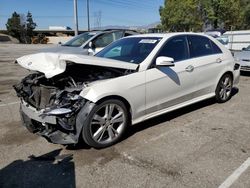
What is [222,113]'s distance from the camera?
5.84 m

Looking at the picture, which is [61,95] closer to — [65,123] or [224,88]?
[65,123]

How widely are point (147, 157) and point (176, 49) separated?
2.24m

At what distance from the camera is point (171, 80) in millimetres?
4992

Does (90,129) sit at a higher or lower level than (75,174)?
higher

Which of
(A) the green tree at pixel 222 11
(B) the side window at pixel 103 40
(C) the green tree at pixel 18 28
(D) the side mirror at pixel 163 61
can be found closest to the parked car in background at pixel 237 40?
(B) the side window at pixel 103 40

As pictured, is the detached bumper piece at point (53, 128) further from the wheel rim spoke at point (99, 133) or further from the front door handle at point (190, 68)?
the front door handle at point (190, 68)

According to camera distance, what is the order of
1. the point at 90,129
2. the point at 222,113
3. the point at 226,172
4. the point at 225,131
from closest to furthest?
the point at 226,172, the point at 90,129, the point at 225,131, the point at 222,113

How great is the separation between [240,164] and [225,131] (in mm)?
1192

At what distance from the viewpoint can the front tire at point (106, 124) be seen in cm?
402

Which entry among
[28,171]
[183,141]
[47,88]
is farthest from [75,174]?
[183,141]

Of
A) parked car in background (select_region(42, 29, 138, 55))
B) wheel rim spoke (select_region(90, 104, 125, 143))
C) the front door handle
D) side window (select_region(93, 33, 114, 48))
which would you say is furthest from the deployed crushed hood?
side window (select_region(93, 33, 114, 48))

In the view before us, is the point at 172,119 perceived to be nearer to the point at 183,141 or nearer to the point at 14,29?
the point at 183,141

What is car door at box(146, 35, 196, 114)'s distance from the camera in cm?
472

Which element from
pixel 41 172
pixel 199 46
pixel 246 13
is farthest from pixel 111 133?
pixel 246 13
